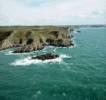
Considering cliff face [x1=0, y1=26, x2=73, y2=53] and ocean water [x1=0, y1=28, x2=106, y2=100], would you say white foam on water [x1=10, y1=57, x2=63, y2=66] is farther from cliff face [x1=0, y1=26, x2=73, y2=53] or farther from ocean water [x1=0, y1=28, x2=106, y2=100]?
cliff face [x1=0, y1=26, x2=73, y2=53]

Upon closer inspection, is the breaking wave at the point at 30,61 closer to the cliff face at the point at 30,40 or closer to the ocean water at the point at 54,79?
the ocean water at the point at 54,79

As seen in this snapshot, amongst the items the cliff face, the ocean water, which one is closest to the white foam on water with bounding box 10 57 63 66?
the ocean water

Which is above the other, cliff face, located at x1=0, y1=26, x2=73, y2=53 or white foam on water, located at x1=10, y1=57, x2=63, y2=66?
cliff face, located at x1=0, y1=26, x2=73, y2=53

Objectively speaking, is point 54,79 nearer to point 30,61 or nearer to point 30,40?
point 30,61

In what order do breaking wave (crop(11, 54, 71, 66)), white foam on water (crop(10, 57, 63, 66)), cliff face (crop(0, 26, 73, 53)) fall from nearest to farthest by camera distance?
white foam on water (crop(10, 57, 63, 66))
breaking wave (crop(11, 54, 71, 66))
cliff face (crop(0, 26, 73, 53))

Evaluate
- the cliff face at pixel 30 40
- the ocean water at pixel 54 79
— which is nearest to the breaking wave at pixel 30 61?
the ocean water at pixel 54 79

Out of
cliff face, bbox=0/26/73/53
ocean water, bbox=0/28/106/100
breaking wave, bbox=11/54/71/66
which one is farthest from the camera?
cliff face, bbox=0/26/73/53

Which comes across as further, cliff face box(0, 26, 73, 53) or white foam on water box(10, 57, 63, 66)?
cliff face box(0, 26, 73, 53)

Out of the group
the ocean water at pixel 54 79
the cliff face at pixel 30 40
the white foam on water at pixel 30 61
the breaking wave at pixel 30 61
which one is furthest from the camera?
the cliff face at pixel 30 40

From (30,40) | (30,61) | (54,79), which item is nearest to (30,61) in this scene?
(30,61)
